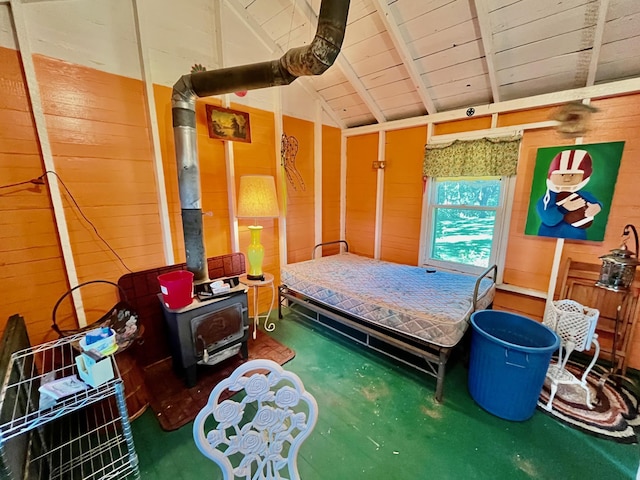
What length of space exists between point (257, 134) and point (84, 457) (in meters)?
2.76

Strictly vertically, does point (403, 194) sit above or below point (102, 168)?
below

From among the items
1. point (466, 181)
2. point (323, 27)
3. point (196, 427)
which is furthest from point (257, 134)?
point (196, 427)

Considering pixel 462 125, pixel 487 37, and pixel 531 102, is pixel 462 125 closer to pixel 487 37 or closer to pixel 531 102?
pixel 531 102

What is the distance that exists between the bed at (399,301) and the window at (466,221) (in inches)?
9.6

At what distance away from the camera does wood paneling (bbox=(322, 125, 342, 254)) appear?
3.66m

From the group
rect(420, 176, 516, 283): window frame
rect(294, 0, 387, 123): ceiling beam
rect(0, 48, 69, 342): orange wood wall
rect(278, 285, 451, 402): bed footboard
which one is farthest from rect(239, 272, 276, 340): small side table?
rect(294, 0, 387, 123): ceiling beam

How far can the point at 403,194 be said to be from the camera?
338 cm

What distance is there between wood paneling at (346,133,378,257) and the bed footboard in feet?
4.33

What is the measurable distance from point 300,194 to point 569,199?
2662mm

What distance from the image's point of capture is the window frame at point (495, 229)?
105 inches

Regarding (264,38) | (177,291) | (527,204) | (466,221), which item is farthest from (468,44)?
(177,291)

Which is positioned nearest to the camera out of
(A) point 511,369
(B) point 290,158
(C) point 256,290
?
(A) point 511,369

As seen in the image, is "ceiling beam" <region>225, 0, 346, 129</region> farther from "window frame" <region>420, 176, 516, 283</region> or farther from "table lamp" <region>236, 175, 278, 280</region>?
"window frame" <region>420, 176, 516, 283</region>

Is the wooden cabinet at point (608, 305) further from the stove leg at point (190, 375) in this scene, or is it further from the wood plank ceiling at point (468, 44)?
the stove leg at point (190, 375)
